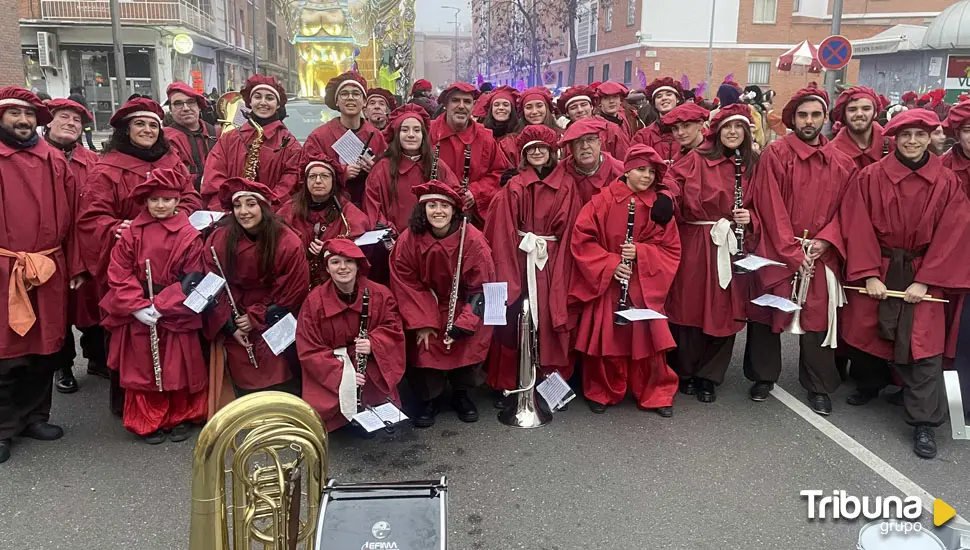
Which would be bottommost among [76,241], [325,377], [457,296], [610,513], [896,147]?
[610,513]

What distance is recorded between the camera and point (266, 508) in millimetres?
2416

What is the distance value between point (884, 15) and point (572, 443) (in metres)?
41.0

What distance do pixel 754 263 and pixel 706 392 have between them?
3.30 ft

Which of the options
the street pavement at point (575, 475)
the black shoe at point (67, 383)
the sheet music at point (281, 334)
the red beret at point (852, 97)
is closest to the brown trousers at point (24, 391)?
the street pavement at point (575, 475)

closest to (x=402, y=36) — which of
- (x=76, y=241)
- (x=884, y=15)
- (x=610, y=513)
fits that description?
(x=76, y=241)

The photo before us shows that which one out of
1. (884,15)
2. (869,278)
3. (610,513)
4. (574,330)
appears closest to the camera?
(610,513)

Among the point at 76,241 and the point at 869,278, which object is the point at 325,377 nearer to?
the point at 76,241

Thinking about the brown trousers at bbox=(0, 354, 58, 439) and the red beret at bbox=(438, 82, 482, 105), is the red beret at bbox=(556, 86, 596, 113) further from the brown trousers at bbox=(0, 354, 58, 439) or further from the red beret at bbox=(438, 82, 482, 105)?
the brown trousers at bbox=(0, 354, 58, 439)

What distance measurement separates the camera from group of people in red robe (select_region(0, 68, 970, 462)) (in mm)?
4445

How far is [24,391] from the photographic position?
455 centimetres

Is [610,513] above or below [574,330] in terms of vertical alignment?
below

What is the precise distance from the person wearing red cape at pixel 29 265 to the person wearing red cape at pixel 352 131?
1.93m

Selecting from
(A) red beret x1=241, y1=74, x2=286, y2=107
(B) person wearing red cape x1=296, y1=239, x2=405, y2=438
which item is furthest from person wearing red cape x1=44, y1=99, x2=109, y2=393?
(B) person wearing red cape x1=296, y1=239, x2=405, y2=438

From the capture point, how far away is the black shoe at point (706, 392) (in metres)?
5.20
